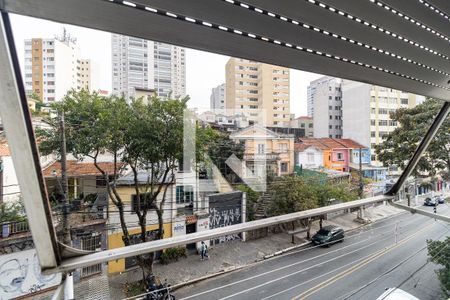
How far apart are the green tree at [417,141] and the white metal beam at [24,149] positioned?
3.36m

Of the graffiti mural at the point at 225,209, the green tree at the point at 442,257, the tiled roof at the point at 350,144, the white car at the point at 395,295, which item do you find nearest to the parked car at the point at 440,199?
the green tree at the point at 442,257

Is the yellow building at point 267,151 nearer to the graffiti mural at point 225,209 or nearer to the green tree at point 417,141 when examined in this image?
the graffiti mural at point 225,209

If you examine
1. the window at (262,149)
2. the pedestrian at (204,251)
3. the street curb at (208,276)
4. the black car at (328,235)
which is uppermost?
the window at (262,149)

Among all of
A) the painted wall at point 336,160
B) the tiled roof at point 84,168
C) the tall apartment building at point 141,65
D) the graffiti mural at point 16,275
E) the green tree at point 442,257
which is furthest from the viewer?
the tall apartment building at point 141,65

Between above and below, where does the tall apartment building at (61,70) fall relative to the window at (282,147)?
above

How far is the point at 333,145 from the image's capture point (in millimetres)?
4195

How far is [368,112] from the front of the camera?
12.1ft

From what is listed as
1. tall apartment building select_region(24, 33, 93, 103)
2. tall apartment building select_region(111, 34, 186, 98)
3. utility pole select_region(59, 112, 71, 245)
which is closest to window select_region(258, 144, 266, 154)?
tall apartment building select_region(24, 33, 93, 103)

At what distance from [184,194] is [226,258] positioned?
1.19m

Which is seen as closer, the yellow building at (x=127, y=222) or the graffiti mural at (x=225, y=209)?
the yellow building at (x=127, y=222)

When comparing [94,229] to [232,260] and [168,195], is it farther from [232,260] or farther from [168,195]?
[232,260]

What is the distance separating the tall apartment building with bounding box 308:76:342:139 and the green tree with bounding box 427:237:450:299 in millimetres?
1973

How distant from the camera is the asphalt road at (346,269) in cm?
246

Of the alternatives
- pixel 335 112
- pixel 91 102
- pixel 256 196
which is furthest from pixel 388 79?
pixel 335 112
